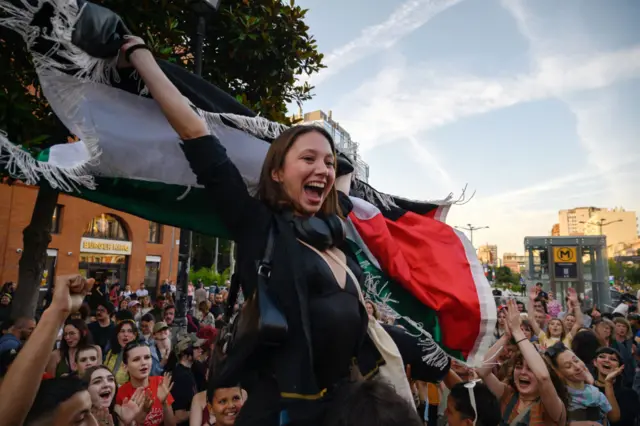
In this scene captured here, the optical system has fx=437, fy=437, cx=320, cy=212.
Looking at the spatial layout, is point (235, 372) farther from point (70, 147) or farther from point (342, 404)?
point (70, 147)

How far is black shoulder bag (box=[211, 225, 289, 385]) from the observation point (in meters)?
1.49

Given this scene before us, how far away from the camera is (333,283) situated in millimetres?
1704

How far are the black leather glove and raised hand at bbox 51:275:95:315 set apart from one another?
3.12 feet

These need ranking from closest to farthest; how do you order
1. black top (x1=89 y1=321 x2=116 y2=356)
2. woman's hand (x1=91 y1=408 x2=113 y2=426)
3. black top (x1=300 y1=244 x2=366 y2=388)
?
black top (x1=300 y1=244 x2=366 y2=388) < woman's hand (x1=91 y1=408 x2=113 y2=426) < black top (x1=89 y1=321 x2=116 y2=356)

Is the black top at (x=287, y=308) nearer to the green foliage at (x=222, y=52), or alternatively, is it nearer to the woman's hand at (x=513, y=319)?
the woman's hand at (x=513, y=319)

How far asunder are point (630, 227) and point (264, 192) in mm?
124012

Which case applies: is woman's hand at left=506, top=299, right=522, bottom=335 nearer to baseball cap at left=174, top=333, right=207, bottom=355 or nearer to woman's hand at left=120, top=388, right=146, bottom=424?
woman's hand at left=120, top=388, right=146, bottom=424

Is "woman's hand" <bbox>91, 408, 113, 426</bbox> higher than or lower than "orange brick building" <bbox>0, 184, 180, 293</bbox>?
lower

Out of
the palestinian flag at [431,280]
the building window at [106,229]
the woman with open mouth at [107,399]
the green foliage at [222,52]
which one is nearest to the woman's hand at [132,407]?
the woman with open mouth at [107,399]

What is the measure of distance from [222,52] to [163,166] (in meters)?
4.38

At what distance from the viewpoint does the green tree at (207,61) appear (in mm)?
4949

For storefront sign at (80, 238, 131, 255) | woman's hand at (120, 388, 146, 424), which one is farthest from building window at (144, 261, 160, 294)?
woman's hand at (120, 388, 146, 424)

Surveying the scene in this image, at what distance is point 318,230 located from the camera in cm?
179

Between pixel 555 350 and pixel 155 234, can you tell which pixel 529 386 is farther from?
pixel 155 234
